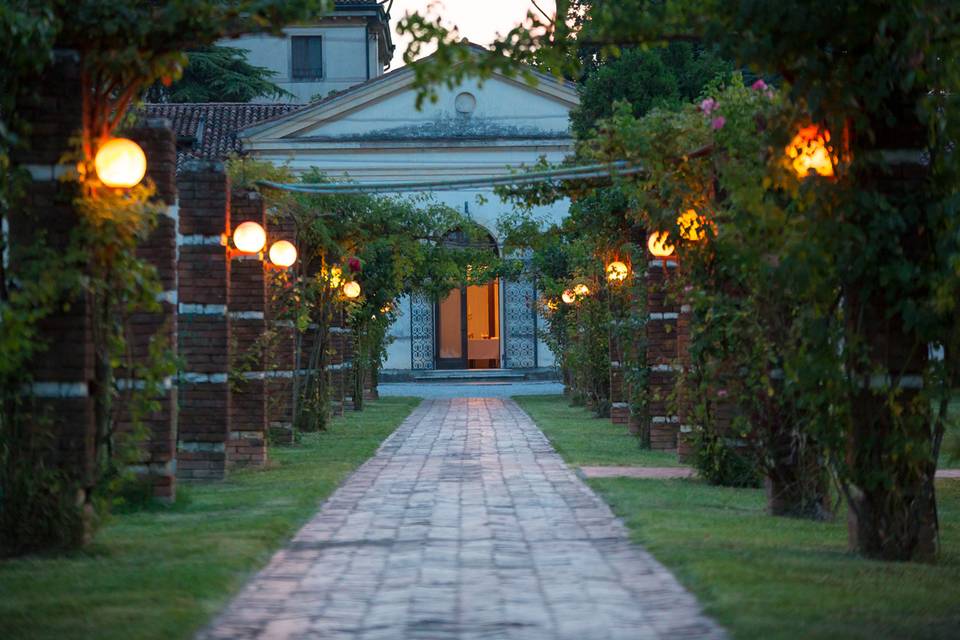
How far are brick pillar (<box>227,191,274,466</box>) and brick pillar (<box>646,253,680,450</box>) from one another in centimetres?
454

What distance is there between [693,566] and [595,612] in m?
1.34

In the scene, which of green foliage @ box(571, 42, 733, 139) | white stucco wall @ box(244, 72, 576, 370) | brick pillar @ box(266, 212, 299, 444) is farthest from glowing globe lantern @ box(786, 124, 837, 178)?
white stucco wall @ box(244, 72, 576, 370)

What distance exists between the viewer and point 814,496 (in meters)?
12.0

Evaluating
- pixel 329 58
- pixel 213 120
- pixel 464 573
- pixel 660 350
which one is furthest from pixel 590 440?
pixel 329 58

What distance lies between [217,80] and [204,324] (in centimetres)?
3617

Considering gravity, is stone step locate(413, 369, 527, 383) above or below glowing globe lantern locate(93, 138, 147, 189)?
below

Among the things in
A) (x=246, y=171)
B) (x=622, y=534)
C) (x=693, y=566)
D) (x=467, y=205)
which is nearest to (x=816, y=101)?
(x=693, y=566)

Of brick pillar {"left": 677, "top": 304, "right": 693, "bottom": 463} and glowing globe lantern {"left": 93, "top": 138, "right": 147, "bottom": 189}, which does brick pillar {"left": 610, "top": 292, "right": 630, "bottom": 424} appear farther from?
glowing globe lantern {"left": 93, "top": 138, "right": 147, "bottom": 189}

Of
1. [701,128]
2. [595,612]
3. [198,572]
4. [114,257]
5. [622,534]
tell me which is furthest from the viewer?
[701,128]

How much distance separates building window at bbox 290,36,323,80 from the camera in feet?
192

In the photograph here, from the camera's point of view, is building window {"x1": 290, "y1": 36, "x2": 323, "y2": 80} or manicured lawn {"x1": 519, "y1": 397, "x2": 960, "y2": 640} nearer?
manicured lawn {"x1": 519, "y1": 397, "x2": 960, "y2": 640}

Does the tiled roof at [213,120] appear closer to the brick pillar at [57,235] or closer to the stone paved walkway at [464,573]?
the stone paved walkway at [464,573]

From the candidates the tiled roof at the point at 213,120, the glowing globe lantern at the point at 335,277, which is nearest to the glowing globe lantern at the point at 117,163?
the glowing globe lantern at the point at 335,277

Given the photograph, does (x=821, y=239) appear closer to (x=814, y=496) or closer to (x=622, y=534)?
(x=622, y=534)
